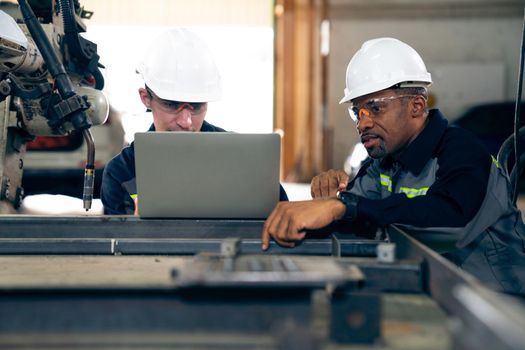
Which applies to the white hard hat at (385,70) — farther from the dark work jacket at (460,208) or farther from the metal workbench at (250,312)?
the metal workbench at (250,312)

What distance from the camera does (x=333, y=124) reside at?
1152 cm

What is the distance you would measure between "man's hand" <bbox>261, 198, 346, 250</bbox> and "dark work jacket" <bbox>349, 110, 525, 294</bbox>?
16cm

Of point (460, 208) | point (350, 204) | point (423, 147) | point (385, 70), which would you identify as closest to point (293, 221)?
point (350, 204)

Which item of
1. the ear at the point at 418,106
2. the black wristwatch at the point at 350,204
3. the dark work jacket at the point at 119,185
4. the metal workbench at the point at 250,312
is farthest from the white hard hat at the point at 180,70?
the metal workbench at the point at 250,312

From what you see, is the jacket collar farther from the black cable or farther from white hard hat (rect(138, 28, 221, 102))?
white hard hat (rect(138, 28, 221, 102))

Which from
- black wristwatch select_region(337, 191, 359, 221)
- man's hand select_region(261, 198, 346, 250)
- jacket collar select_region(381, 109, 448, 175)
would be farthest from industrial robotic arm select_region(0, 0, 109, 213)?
A: jacket collar select_region(381, 109, 448, 175)

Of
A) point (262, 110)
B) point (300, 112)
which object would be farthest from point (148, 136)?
point (300, 112)

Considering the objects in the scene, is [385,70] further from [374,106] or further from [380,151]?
[380,151]

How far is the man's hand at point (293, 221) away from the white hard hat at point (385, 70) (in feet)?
2.70

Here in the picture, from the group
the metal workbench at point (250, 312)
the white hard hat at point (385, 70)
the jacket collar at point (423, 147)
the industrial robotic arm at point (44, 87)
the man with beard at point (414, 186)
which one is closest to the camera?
the metal workbench at point (250, 312)

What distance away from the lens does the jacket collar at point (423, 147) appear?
7.50 feet

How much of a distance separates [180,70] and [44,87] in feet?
2.56

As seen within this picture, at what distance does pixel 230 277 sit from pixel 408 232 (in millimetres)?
815

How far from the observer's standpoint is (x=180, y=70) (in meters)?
2.77
